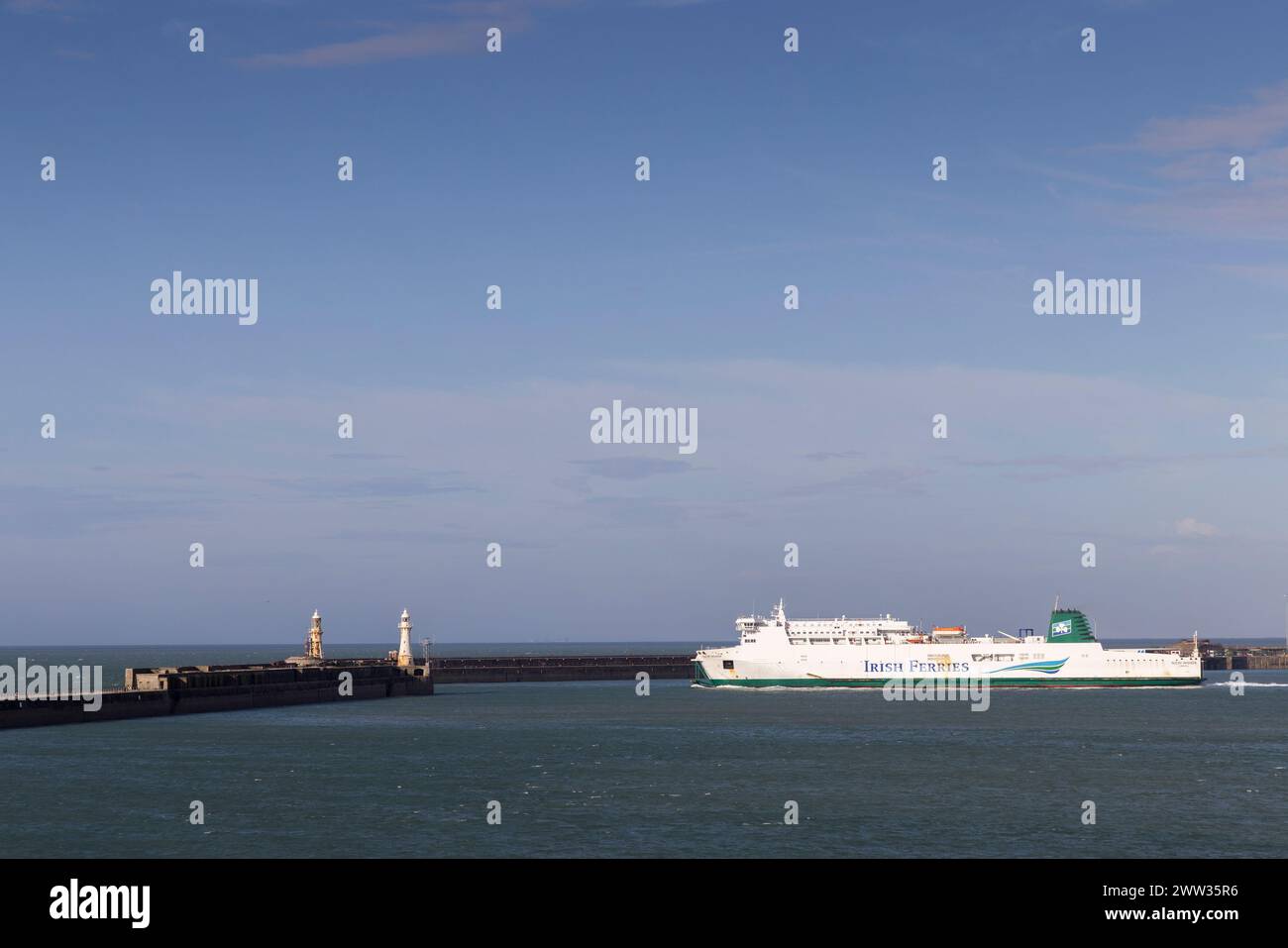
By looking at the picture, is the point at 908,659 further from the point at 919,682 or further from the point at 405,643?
the point at 405,643

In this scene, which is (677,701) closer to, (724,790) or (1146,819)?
(724,790)

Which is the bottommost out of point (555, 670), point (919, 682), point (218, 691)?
point (555, 670)

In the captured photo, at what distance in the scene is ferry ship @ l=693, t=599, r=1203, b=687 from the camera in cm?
12750

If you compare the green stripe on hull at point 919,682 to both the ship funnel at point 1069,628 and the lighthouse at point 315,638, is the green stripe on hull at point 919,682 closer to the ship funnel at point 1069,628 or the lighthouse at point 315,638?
the ship funnel at point 1069,628

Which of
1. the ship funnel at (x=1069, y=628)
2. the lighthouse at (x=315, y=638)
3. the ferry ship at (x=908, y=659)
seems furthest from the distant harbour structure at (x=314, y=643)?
the ship funnel at (x=1069, y=628)

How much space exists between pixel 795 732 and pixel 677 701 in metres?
36.1

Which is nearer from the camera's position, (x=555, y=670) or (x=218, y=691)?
(x=218, y=691)

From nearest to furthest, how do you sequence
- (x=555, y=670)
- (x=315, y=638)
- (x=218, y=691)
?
(x=218, y=691) → (x=315, y=638) → (x=555, y=670)

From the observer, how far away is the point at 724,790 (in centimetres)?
5097

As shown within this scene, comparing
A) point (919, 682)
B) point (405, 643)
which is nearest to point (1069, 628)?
point (919, 682)

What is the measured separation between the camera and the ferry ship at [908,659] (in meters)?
128

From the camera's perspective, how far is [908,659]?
419 feet
